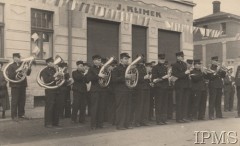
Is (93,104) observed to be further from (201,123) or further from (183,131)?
(201,123)

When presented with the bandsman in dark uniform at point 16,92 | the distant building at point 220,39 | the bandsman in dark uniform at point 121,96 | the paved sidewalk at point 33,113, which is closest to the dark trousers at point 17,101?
the bandsman in dark uniform at point 16,92

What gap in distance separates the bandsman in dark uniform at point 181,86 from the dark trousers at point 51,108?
3.47 metres

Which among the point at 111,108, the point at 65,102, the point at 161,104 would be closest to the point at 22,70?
the point at 65,102

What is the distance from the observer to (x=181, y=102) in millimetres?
12672

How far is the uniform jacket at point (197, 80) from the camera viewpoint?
43.0 feet

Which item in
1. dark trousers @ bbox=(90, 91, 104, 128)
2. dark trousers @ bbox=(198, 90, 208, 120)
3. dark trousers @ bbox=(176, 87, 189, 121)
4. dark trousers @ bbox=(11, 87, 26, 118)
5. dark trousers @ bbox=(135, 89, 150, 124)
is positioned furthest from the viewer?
dark trousers @ bbox=(198, 90, 208, 120)

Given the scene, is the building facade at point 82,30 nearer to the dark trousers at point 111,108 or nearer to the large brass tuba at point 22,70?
the large brass tuba at point 22,70

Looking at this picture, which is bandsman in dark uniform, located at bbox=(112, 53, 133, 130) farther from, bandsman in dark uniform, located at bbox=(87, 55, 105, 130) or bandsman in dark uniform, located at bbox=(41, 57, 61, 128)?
bandsman in dark uniform, located at bbox=(41, 57, 61, 128)

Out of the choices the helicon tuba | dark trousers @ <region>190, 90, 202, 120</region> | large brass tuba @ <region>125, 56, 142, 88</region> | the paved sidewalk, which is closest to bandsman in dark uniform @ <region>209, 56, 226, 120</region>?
dark trousers @ <region>190, 90, 202, 120</region>

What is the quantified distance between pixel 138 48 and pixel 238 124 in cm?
809

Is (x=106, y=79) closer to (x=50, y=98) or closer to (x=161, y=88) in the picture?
(x=50, y=98)

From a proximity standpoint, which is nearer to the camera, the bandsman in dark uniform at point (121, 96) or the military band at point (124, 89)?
the bandsman in dark uniform at point (121, 96)

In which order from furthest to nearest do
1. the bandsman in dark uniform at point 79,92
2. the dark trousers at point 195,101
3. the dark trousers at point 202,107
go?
the dark trousers at point 202,107
the dark trousers at point 195,101
the bandsman in dark uniform at point 79,92

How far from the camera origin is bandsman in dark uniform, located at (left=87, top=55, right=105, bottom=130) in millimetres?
11047
